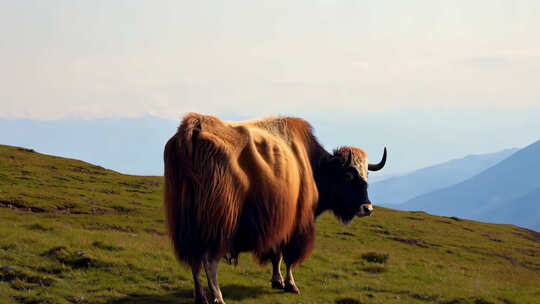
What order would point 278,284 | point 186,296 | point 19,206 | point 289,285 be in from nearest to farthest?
point 186,296
point 289,285
point 278,284
point 19,206

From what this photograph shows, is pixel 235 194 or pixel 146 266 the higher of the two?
pixel 235 194

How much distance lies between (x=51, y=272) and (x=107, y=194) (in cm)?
2468

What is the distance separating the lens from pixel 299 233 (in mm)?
11867

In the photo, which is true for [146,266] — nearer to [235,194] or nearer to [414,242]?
[235,194]

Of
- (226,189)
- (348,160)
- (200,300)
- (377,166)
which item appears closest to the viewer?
(226,189)

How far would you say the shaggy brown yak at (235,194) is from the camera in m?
9.59

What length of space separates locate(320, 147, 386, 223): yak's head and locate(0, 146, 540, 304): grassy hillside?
2085 mm

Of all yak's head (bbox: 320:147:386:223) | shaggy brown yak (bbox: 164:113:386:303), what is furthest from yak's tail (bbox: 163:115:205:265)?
yak's head (bbox: 320:147:386:223)

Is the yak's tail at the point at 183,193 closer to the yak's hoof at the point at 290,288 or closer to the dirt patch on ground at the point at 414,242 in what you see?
the yak's hoof at the point at 290,288

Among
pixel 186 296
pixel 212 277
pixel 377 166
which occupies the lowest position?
pixel 186 296

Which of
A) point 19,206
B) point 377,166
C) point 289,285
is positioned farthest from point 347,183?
point 19,206

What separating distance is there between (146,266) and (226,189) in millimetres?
4678

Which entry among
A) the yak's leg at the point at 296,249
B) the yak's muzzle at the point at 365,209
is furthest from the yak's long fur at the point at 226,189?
the yak's muzzle at the point at 365,209

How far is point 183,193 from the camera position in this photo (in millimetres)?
9680
